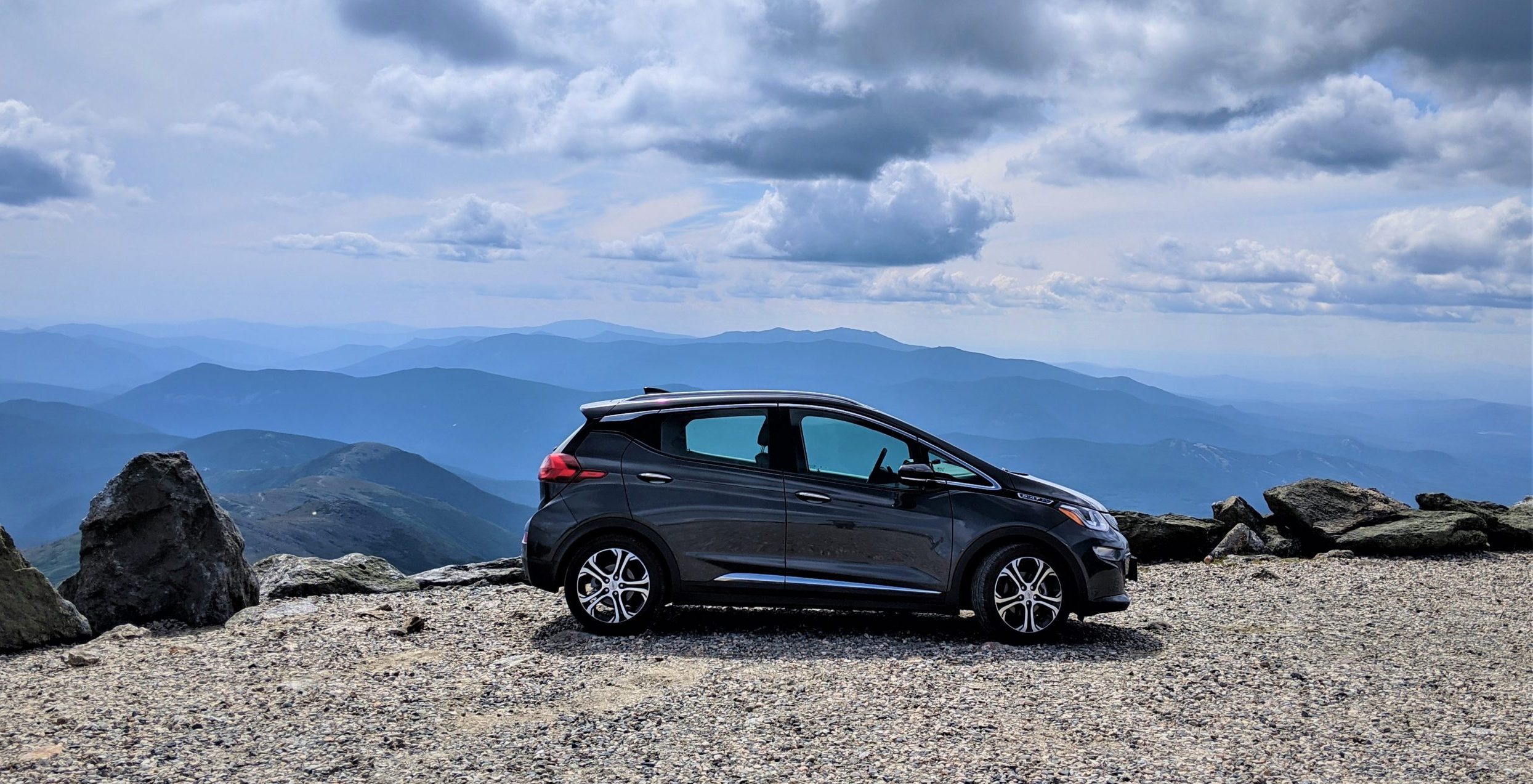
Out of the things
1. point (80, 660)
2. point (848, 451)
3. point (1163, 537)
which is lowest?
point (80, 660)

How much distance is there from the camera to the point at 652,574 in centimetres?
925

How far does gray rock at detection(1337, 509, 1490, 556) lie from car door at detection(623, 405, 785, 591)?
10.4 m

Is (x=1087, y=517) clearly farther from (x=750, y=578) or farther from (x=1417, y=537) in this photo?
(x=1417, y=537)

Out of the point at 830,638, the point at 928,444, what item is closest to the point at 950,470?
the point at 928,444

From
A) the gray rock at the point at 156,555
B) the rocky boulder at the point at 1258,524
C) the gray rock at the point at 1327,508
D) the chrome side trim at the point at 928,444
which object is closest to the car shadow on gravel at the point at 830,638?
the chrome side trim at the point at 928,444

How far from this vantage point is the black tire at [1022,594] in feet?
29.9

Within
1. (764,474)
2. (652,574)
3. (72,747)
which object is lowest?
(72,747)

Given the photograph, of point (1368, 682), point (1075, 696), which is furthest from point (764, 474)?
point (1368, 682)

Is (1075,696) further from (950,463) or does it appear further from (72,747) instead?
(72,747)

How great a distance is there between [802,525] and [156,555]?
6.88 metres

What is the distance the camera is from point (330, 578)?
12570mm

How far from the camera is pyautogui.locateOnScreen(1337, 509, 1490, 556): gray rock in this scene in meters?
15.2

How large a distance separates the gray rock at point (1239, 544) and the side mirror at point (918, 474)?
27.5 feet

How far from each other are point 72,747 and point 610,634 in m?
4.00
